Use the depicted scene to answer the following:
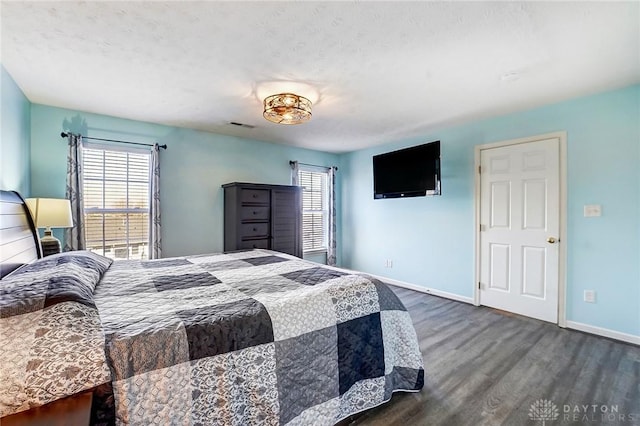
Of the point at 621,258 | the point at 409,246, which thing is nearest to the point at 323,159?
the point at 409,246

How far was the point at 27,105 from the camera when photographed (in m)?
2.76

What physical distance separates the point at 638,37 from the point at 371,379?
276 cm

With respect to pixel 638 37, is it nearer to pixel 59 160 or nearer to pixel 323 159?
pixel 323 159

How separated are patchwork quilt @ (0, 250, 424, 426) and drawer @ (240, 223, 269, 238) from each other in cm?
165

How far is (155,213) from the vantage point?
341 centimetres

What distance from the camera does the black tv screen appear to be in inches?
139

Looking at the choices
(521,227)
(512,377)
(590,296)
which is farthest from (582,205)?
(512,377)

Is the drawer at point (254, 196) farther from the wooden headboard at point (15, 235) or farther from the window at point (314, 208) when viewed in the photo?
the wooden headboard at point (15, 235)

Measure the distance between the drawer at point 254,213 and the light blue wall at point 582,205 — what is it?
2.27 metres

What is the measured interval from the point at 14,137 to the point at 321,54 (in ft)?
8.77

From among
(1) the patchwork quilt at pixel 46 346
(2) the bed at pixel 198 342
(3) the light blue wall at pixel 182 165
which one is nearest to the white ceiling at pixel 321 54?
(3) the light blue wall at pixel 182 165

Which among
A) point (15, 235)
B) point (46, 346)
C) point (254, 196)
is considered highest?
point (254, 196)

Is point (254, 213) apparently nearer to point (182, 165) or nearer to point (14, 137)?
point (182, 165)

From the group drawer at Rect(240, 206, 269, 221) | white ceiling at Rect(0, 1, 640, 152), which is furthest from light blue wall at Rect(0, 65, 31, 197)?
drawer at Rect(240, 206, 269, 221)
